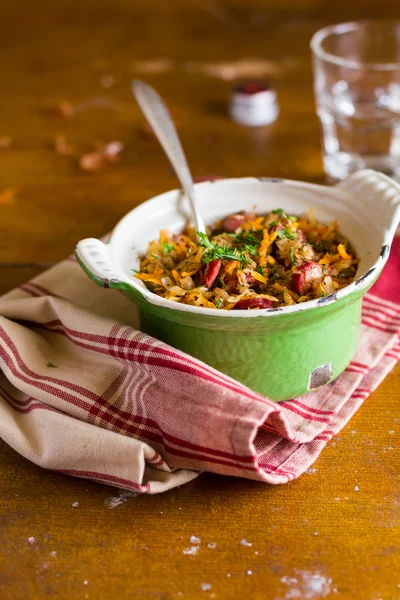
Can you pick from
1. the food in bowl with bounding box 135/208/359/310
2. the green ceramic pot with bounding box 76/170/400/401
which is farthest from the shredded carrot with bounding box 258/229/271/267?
the green ceramic pot with bounding box 76/170/400/401

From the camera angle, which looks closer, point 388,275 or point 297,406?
point 297,406

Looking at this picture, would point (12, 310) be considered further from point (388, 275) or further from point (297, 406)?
point (388, 275)

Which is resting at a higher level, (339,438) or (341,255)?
(341,255)

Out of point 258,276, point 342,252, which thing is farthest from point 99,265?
point 342,252

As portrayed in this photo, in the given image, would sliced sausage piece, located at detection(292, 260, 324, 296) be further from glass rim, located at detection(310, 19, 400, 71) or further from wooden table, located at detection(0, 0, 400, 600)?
glass rim, located at detection(310, 19, 400, 71)

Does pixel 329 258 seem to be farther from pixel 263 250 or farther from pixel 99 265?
pixel 99 265

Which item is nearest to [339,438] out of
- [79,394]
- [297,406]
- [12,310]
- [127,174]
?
[297,406]

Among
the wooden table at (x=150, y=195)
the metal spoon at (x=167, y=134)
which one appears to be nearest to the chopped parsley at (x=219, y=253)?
the metal spoon at (x=167, y=134)
